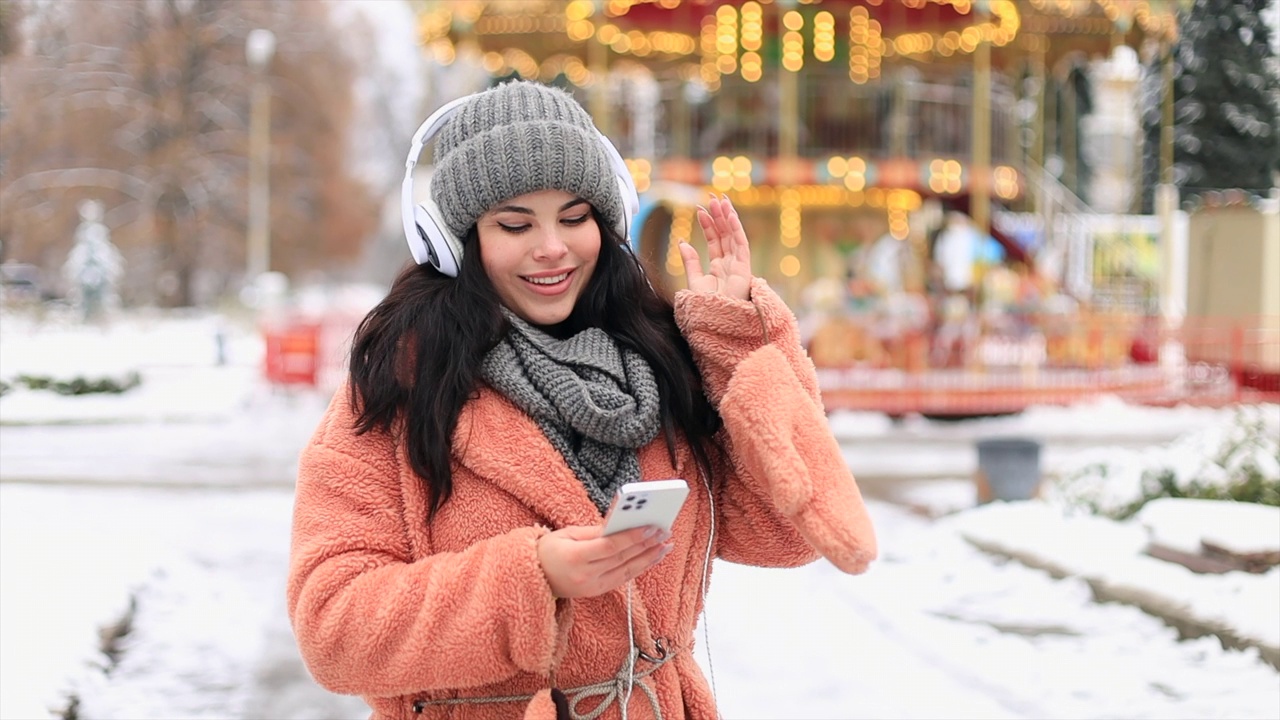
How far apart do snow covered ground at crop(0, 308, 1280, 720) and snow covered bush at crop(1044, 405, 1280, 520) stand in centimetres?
7

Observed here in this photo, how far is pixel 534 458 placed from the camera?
6.16 ft

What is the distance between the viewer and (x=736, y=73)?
1759cm

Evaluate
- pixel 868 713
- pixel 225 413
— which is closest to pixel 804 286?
pixel 225 413

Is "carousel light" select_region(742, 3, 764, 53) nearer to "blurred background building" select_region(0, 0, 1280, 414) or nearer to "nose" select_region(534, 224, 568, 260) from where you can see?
"blurred background building" select_region(0, 0, 1280, 414)

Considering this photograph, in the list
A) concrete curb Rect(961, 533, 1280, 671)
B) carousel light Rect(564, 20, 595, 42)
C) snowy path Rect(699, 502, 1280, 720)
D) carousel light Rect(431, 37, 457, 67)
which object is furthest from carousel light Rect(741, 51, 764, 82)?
concrete curb Rect(961, 533, 1280, 671)

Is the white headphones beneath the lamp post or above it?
beneath

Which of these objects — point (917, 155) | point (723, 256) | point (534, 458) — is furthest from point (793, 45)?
point (534, 458)

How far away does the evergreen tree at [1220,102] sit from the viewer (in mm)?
8547

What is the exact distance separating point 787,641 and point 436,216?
4.14 m

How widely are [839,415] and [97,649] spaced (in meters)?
11.0

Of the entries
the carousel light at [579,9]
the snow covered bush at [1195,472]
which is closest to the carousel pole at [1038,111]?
the carousel light at [579,9]

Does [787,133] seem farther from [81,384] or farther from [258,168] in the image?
[258,168]

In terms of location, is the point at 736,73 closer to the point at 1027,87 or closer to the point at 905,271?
the point at 905,271

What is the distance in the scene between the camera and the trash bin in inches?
350
